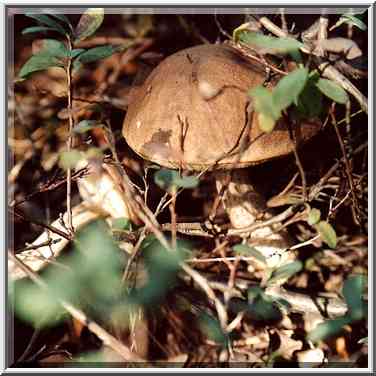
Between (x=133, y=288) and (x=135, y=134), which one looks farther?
(x=135, y=134)

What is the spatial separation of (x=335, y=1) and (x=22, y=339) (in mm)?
1298

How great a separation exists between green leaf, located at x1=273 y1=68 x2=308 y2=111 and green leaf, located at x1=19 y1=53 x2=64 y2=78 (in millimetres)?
535

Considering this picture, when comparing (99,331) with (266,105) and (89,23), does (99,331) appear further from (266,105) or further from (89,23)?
(89,23)

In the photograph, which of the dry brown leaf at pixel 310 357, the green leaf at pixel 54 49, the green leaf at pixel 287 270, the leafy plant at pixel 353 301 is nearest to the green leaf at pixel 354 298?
the leafy plant at pixel 353 301

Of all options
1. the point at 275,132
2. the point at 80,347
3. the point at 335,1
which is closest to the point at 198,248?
the point at 80,347

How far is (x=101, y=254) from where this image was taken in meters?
0.89

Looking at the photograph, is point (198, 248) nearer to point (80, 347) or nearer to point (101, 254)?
point (80, 347)

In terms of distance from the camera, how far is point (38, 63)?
118cm

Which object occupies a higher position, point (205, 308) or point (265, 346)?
point (205, 308)

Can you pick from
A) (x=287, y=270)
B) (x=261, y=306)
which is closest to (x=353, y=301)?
(x=287, y=270)

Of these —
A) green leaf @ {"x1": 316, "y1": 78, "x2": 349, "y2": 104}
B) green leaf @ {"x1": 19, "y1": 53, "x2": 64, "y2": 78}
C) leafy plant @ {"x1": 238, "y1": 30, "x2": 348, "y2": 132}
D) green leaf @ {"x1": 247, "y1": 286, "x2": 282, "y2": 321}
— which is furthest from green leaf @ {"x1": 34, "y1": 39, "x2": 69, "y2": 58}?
green leaf @ {"x1": 247, "y1": 286, "x2": 282, "y2": 321}

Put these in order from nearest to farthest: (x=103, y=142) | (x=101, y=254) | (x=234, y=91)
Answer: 1. (x=101, y=254)
2. (x=234, y=91)
3. (x=103, y=142)

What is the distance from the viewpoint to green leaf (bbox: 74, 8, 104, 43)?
4.01 feet

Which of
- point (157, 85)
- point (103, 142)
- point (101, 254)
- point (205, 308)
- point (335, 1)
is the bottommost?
point (205, 308)
